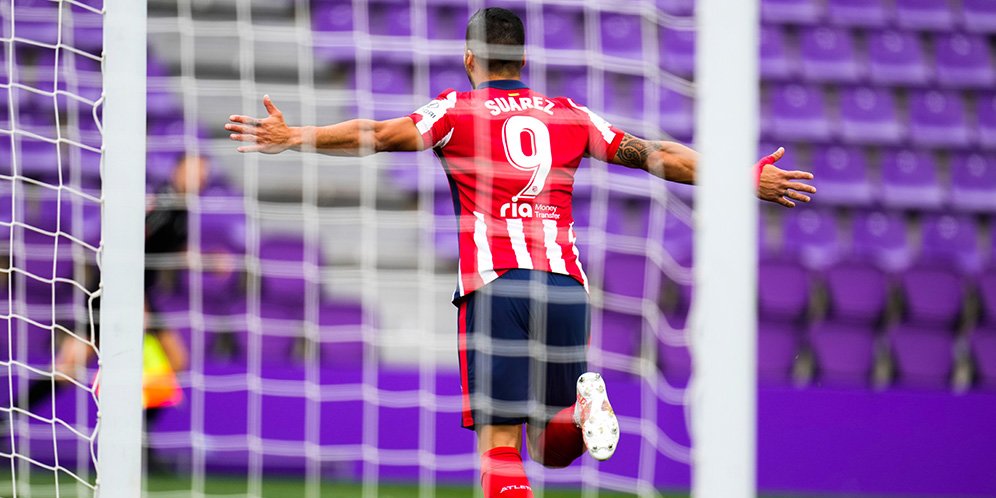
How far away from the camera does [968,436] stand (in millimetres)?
6262

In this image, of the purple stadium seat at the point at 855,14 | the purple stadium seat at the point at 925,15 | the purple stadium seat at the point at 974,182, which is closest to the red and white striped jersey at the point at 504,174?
Answer: the purple stadium seat at the point at 974,182

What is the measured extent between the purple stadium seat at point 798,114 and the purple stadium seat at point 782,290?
1.52 m

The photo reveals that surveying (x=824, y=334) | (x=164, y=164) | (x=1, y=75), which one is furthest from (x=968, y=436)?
(x=1, y=75)

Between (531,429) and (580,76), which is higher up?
(580,76)

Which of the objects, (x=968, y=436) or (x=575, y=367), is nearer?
(x=575, y=367)

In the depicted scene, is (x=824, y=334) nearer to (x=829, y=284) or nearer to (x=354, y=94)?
(x=829, y=284)

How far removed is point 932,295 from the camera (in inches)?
278

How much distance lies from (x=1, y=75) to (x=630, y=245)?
13.6 feet

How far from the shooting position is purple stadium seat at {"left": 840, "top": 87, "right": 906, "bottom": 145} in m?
8.32

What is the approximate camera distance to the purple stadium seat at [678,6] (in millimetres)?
8016

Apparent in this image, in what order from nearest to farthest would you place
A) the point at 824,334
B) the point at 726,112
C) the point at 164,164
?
the point at 726,112 → the point at 824,334 → the point at 164,164

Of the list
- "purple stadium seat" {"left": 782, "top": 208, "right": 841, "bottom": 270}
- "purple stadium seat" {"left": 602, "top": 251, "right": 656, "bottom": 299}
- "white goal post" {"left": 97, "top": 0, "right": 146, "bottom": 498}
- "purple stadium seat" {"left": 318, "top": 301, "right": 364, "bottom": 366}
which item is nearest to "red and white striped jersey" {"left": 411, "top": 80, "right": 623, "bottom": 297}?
"white goal post" {"left": 97, "top": 0, "right": 146, "bottom": 498}

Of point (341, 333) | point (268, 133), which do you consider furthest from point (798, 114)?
point (268, 133)

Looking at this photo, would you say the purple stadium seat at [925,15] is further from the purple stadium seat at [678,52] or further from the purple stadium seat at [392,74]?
the purple stadium seat at [392,74]
